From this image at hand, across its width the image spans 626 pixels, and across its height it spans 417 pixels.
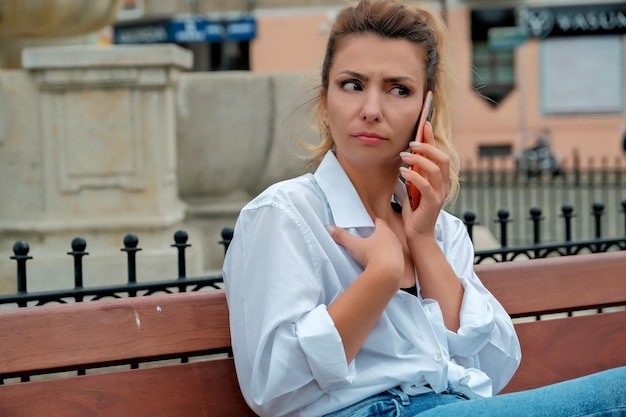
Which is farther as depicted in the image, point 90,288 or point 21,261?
point 21,261

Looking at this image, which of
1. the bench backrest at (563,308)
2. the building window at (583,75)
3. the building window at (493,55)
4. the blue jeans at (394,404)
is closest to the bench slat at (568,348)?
the bench backrest at (563,308)

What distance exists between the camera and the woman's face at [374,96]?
2.05 m

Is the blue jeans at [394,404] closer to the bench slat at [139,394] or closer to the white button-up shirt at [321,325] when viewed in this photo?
the white button-up shirt at [321,325]

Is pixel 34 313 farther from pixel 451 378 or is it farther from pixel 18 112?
pixel 18 112

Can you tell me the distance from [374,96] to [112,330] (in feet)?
2.54

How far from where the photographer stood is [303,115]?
17.7ft

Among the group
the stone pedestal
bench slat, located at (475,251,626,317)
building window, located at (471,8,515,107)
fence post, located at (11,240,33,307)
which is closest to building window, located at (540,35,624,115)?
building window, located at (471,8,515,107)

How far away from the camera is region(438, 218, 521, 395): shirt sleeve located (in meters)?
2.08

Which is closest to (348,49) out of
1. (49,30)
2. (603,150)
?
(49,30)

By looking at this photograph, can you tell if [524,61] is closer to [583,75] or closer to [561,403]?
[583,75]

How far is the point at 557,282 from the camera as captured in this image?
2.71 m

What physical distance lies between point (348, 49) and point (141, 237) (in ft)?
10.4

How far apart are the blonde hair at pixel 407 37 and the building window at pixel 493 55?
2173 centimetres

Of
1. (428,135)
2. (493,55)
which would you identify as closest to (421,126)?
(428,135)
